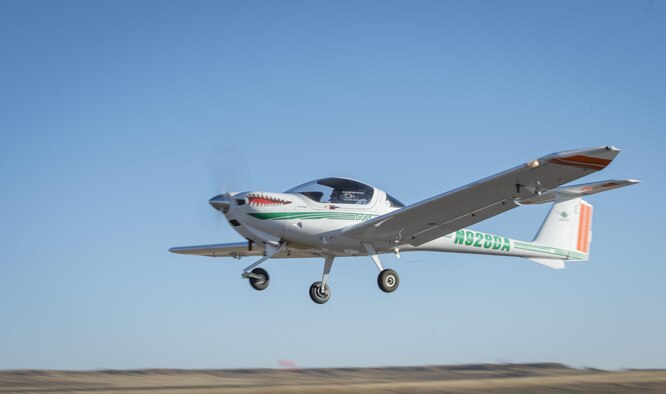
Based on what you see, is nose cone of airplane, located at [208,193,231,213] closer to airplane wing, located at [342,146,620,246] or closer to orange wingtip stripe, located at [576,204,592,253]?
airplane wing, located at [342,146,620,246]

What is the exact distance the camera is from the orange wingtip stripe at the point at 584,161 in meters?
13.9

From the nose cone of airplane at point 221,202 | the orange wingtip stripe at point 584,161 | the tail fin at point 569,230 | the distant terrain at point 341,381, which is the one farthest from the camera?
the tail fin at point 569,230

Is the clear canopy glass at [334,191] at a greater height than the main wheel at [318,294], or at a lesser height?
greater

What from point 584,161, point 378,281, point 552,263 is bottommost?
point 378,281

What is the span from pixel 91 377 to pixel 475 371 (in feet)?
48.2

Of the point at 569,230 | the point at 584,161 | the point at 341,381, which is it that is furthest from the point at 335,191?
the point at 569,230

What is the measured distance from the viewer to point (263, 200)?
1783 centimetres

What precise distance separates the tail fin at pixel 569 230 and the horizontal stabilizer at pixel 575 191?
5932 mm

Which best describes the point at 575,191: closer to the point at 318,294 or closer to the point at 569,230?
the point at 318,294

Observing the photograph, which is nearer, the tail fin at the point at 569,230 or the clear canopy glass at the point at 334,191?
the clear canopy glass at the point at 334,191

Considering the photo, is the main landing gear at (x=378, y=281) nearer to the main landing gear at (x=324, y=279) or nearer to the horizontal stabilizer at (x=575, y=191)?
the main landing gear at (x=324, y=279)

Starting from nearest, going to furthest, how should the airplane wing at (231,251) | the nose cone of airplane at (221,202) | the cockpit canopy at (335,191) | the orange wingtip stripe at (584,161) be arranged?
the orange wingtip stripe at (584,161)
the nose cone of airplane at (221,202)
the cockpit canopy at (335,191)
the airplane wing at (231,251)

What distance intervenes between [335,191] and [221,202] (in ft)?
8.51

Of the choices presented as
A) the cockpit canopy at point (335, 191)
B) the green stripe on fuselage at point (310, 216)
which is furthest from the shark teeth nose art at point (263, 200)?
the cockpit canopy at point (335, 191)
